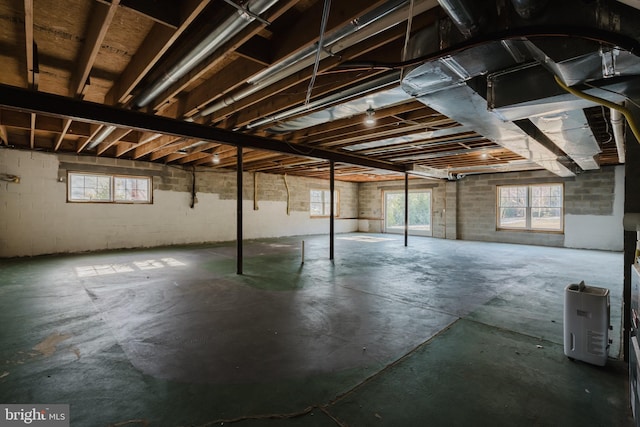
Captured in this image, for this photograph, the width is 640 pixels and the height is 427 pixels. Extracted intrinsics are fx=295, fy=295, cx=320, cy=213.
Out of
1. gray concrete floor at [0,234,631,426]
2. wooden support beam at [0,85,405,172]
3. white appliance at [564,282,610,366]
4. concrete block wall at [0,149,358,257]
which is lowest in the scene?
gray concrete floor at [0,234,631,426]

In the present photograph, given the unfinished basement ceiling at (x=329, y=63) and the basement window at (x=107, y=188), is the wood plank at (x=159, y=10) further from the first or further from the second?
the basement window at (x=107, y=188)

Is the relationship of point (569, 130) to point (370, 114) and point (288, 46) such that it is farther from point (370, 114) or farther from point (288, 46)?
point (288, 46)

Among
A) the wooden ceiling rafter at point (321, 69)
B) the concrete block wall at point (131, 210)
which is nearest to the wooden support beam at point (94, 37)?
the wooden ceiling rafter at point (321, 69)

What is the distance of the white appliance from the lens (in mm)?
2002

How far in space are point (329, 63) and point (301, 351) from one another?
89.1 inches

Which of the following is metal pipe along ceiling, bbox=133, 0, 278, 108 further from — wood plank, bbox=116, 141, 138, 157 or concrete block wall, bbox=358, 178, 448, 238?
concrete block wall, bbox=358, 178, 448, 238

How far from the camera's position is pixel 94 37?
82.4 inches

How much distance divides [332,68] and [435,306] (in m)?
2.62

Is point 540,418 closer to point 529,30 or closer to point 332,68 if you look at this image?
point 529,30

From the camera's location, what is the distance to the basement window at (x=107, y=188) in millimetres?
6601

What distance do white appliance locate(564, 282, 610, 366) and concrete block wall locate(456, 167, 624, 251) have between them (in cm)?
732

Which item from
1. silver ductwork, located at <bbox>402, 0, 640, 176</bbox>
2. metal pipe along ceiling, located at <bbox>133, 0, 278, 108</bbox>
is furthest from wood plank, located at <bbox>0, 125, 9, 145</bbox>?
silver ductwork, located at <bbox>402, 0, 640, 176</bbox>

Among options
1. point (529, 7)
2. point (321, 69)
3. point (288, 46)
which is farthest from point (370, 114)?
point (529, 7)

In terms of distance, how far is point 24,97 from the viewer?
2.92 m
